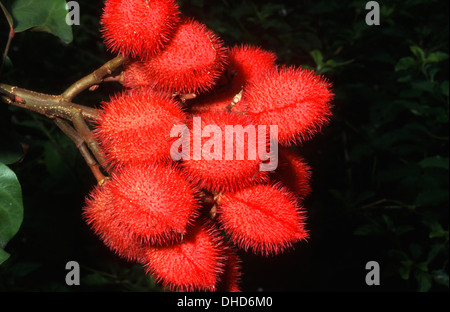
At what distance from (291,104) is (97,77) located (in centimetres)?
37

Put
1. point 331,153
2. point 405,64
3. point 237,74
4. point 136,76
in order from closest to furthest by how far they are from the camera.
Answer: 1. point 136,76
2. point 237,74
3. point 405,64
4. point 331,153

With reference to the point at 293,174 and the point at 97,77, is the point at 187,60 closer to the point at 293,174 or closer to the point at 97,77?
the point at 97,77

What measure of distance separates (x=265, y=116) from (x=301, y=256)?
1813mm

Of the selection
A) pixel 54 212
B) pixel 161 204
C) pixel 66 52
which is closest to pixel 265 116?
pixel 161 204

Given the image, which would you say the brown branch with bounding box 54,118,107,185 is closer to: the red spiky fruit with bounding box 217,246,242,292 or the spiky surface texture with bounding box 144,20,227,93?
the spiky surface texture with bounding box 144,20,227,93

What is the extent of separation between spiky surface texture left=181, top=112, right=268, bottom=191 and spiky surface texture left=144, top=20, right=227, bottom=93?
0.08 meters

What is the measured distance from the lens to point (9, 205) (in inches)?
29.4

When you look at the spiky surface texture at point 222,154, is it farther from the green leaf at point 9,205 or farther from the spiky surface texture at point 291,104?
the green leaf at point 9,205

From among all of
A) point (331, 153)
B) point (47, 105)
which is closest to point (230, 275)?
point (47, 105)

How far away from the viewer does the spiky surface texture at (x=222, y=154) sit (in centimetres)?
65

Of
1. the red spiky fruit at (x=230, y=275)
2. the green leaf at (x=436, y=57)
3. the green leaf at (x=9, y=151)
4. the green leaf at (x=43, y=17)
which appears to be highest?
the green leaf at (x=436, y=57)

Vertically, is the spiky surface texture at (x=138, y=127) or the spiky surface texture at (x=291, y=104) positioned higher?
the spiky surface texture at (x=291, y=104)

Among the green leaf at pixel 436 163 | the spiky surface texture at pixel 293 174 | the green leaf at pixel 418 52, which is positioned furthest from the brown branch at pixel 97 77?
the green leaf at pixel 418 52

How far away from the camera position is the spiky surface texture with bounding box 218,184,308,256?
745mm
